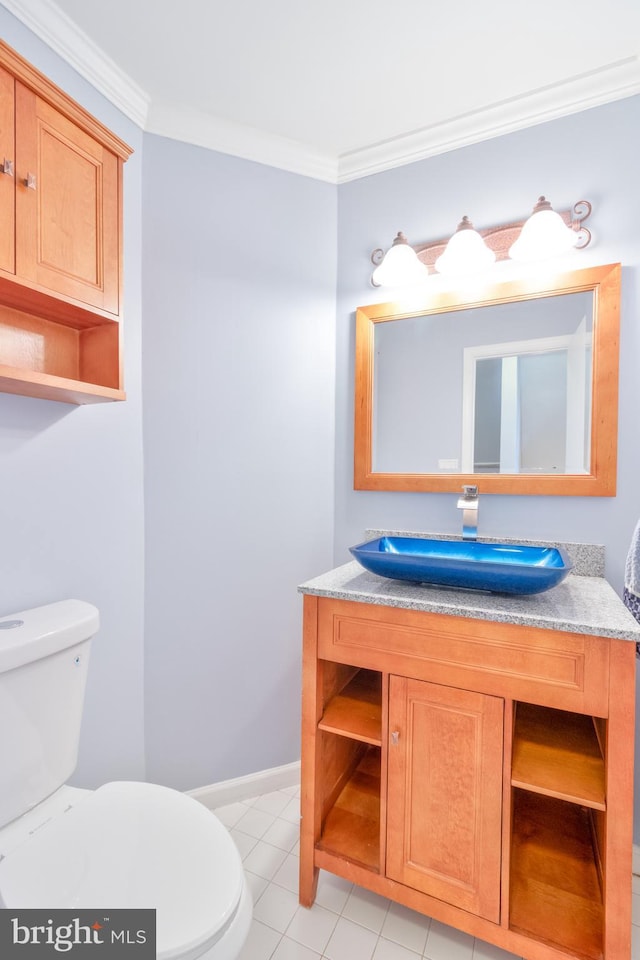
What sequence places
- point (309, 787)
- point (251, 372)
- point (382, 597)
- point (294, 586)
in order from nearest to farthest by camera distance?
point (382, 597), point (309, 787), point (251, 372), point (294, 586)

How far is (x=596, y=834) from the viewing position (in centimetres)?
123

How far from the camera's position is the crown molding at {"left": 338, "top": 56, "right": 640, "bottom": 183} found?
1381 millimetres

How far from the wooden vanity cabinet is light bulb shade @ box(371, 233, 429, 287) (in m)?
1.18

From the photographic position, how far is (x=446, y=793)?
1.14m

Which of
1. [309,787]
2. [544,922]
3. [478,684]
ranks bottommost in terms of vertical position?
[544,922]

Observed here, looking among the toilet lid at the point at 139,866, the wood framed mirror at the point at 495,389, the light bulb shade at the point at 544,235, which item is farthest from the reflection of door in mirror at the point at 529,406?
the toilet lid at the point at 139,866

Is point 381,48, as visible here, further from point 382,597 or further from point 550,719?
Answer: point 550,719

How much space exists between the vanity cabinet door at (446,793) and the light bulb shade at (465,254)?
135 centimetres

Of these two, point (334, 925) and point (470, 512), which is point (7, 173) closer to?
point (470, 512)

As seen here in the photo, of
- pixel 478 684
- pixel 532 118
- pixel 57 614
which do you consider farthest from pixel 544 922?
pixel 532 118

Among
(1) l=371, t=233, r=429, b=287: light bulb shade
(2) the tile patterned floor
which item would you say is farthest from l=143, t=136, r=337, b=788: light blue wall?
(2) the tile patterned floor

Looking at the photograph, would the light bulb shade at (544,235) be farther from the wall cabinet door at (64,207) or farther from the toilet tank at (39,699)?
the toilet tank at (39,699)

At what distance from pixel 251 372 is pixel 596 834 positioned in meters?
1.77

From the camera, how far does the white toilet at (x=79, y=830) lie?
812 mm
